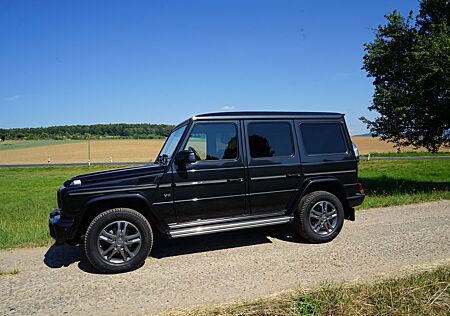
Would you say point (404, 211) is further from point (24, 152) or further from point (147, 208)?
point (24, 152)

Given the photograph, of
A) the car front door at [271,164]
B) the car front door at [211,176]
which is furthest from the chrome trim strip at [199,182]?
the car front door at [271,164]

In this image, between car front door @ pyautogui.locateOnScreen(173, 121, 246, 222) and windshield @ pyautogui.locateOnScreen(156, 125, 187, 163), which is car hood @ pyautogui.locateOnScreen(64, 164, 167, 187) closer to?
car front door @ pyautogui.locateOnScreen(173, 121, 246, 222)

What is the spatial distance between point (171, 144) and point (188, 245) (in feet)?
5.55

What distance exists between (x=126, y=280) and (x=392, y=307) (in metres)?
3.03

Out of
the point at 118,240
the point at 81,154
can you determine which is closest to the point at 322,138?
the point at 118,240

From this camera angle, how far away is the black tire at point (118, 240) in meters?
4.72

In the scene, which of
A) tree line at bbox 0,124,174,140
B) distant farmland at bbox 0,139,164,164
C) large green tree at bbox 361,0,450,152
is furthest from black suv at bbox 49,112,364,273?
tree line at bbox 0,124,174,140

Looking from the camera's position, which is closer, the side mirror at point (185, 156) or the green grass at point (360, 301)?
the green grass at point (360, 301)

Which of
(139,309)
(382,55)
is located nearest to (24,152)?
(382,55)

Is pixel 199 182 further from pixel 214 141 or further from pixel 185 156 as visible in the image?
pixel 214 141

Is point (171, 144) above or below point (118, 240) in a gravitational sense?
above

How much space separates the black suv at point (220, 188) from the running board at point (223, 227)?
0.01 metres

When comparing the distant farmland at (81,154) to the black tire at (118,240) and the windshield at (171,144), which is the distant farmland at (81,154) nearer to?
the windshield at (171,144)

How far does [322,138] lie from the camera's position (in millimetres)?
6129
